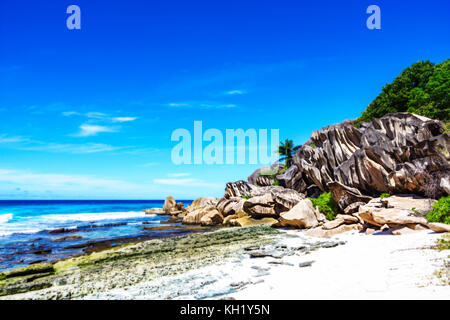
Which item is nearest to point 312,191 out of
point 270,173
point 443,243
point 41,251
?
point 443,243

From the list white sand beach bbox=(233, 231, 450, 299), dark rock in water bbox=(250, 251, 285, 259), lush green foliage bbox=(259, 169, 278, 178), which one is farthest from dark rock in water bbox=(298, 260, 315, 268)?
lush green foliage bbox=(259, 169, 278, 178)

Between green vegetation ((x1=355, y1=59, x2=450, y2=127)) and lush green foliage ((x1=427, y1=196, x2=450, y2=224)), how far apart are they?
17.9 metres

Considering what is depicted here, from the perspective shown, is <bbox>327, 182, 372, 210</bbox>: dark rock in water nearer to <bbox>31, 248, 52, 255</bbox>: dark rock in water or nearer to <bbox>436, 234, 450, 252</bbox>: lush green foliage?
<bbox>436, 234, 450, 252</bbox>: lush green foliage

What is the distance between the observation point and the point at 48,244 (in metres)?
24.0

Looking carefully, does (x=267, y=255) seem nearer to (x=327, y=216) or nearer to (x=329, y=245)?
(x=329, y=245)

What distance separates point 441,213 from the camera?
43.6ft

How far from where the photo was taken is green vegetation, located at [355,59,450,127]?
98.5 feet

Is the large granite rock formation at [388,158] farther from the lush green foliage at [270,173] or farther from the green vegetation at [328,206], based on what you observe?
the lush green foliage at [270,173]
